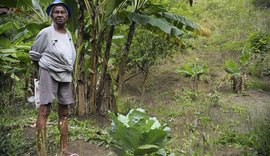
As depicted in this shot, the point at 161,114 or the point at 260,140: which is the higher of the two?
the point at 260,140

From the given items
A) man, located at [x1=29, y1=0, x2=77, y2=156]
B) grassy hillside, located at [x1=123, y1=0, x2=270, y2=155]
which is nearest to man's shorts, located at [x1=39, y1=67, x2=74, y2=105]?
man, located at [x1=29, y1=0, x2=77, y2=156]

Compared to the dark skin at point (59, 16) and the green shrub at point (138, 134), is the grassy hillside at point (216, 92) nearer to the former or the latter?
the green shrub at point (138, 134)

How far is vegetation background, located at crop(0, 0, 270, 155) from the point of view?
174 inches

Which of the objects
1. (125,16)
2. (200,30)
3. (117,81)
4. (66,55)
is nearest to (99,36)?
(125,16)

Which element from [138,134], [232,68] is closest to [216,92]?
[232,68]

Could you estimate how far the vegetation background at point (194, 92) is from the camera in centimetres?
442

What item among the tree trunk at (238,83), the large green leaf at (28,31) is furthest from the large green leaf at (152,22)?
the tree trunk at (238,83)

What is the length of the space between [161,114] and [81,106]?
1.67 meters

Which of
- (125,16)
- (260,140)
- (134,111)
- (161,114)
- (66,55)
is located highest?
(125,16)

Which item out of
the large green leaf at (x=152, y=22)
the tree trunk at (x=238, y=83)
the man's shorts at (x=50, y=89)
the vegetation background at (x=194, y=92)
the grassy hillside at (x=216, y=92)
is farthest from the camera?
the tree trunk at (x=238, y=83)

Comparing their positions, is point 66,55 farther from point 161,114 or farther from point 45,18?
point 161,114

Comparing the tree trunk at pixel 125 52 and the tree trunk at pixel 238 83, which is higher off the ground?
the tree trunk at pixel 125 52

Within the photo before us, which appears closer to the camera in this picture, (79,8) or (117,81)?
(79,8)

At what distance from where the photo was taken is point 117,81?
7.20 metres
